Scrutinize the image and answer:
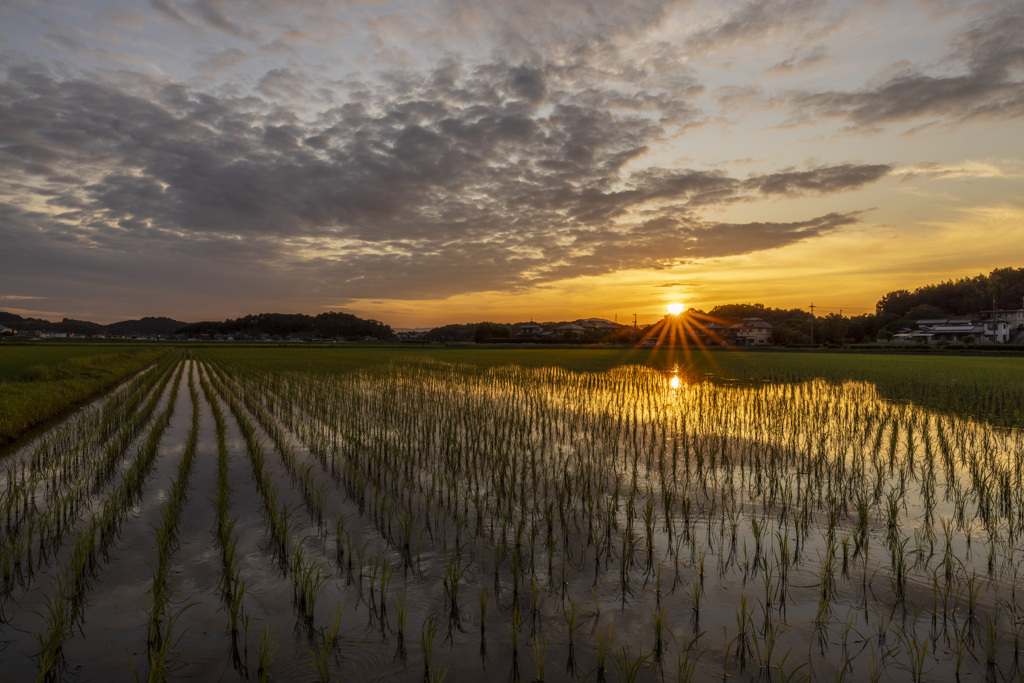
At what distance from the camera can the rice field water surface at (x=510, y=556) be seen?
114 inches

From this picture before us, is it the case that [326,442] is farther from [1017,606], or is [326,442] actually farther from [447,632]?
[1017,606]

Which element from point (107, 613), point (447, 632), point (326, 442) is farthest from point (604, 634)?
point (326, 442)

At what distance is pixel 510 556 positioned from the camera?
4.23 m

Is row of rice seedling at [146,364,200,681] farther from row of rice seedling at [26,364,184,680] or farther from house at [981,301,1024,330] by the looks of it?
house at [981,301,1024,330]

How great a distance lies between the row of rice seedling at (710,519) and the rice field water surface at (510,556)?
0.10 feet

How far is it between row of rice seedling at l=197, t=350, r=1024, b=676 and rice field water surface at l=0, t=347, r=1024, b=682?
3 cm

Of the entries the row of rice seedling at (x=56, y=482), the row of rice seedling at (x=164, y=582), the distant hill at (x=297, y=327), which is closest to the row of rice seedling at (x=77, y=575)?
the row of rice seedling at (x=56, y=482)

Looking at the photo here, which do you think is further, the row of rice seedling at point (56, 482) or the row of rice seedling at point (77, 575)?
the row of rice seedling at point (56, 482)

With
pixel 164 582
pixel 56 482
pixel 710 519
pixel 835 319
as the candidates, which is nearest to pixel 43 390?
pixel 56 482

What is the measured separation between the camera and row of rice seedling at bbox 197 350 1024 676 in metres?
3.21

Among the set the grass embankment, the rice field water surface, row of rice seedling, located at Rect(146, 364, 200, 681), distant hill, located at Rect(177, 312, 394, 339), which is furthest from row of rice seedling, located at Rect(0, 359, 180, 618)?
distant hill, located at Rect(177, 312, 394, 339)

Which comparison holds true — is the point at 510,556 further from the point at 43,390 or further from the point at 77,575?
the point at 43,390

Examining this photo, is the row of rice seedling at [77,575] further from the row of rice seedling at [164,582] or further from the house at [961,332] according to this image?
the house at [961,332]

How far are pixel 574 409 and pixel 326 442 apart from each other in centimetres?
618
